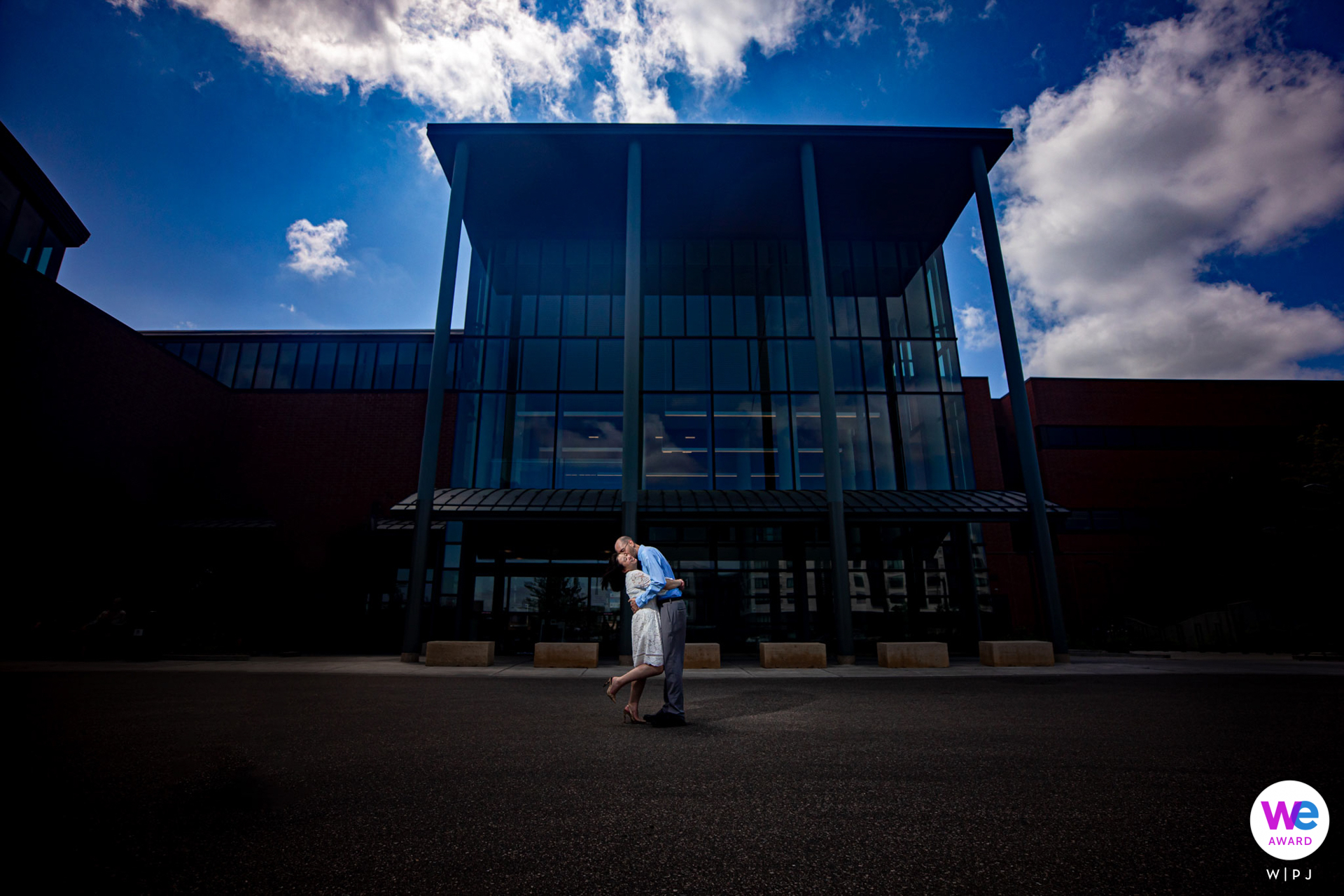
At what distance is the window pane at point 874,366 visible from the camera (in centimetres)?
A: 1994

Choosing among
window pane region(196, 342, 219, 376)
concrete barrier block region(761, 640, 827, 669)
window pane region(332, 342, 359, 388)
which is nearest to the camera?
concrete barrier block region(761, 640, 827, 669)

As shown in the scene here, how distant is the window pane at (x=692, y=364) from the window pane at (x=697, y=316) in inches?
13.7

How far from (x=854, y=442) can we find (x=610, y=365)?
27.3ft

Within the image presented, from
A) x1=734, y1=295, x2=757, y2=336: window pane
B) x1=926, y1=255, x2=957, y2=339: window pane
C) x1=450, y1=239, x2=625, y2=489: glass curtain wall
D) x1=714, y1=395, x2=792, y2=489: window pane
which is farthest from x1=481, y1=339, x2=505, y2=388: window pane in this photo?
x1=926, y1=255, x2=957, y2=339: window pane

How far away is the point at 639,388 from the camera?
19.4 meters

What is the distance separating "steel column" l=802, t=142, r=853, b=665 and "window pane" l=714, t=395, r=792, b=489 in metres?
2.22

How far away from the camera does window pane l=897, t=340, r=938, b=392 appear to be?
1994cm

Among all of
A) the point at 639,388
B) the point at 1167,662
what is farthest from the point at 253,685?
the point at 1167,662

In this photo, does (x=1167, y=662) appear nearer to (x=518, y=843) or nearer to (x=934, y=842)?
(x=934, y=842)

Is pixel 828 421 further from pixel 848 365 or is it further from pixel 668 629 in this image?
pixel 668 629

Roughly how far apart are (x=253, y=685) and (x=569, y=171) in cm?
1602

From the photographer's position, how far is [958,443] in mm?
19312

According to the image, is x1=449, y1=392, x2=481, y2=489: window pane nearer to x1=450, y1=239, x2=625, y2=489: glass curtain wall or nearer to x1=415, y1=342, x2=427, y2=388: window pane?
x1=450, y1=239, x2=625, y2=489: glass curtain wall

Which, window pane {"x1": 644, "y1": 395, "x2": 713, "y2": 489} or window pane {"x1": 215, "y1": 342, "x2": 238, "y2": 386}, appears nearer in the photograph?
window pane {"x1": 644, "y1": 395, "x2": 713, "y2": 489}
